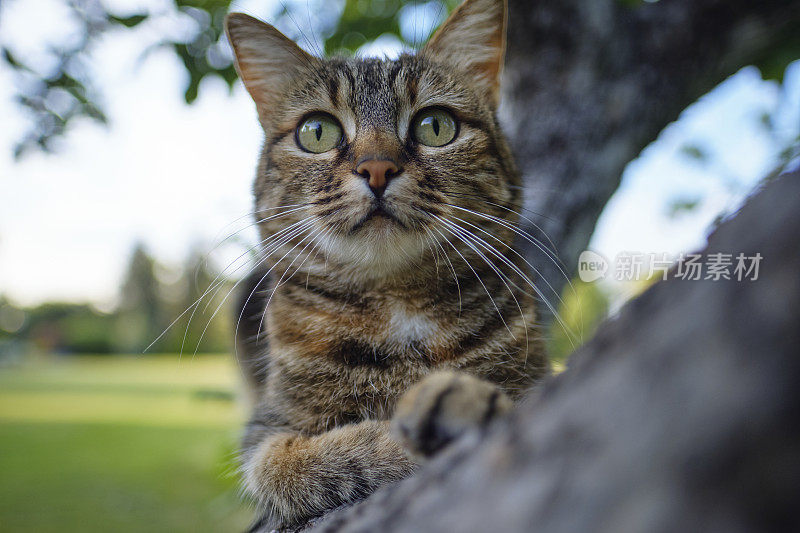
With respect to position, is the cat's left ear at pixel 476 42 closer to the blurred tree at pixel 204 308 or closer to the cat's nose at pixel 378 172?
the cat's nose at pixel 378 172

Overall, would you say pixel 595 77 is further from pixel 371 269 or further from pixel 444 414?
pixel 444 414

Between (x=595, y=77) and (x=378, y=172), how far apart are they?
59.6 inches

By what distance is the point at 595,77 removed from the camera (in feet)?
7.64

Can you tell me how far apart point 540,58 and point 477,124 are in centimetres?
100

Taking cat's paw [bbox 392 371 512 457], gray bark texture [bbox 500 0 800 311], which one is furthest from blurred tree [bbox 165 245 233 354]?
gray bark texture [bbox 500 0 800 311]

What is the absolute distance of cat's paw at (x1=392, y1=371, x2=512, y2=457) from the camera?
771 millimetres

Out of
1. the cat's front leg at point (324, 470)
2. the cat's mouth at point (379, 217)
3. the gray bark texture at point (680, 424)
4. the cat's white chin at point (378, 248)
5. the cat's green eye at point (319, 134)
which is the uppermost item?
the cat's green eye at point (319, 134)

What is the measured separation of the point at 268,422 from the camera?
1.45 m

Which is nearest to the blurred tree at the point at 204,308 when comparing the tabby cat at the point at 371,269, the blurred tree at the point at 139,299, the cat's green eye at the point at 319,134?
the tabby cat at the point at 371,269

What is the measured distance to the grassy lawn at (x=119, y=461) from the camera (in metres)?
4.74

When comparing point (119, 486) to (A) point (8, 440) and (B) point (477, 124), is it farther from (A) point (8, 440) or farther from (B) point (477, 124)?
(B) point (477, 124)

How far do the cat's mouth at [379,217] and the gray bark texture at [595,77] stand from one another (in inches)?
42.1

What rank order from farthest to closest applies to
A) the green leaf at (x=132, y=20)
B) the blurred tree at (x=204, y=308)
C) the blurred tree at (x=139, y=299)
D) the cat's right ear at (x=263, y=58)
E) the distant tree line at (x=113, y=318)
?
the blurred tree at (x=139, y=299) → the distant tree line at (x=113, y=318) → the green leaf at (x=132, y=20) → the cat's right ear at (x=263, y=58) → the blurred tree at (x=204, y=308)

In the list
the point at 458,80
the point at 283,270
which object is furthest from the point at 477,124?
the point at 283,270
